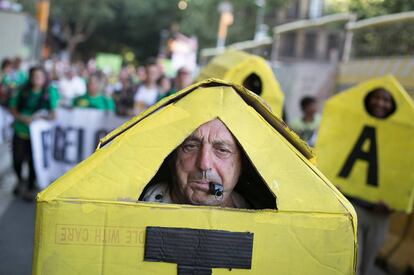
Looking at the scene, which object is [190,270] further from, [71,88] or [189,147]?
[71,88]

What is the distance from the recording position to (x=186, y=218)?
2.10 metres

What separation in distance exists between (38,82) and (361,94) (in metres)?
4.24

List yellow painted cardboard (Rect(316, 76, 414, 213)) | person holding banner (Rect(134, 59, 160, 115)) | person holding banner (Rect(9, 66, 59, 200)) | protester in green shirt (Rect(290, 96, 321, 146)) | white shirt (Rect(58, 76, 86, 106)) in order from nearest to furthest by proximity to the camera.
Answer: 1. yellow painted cardboard (Rect(316, 76, 414, 213))
2. protester in green shirt (Rect(290, 96, 321, 146))
3. person holding banner (Rect(9, 66, 59, 200))
4. person holding banner (Rect(134, 59, 160, 115))
5. white shirt (Rect(58, 76, 86, 106))

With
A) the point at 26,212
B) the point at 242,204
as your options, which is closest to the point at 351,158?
the point at 242,204

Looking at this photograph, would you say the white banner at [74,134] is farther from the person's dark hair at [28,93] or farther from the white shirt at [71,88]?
the white shirt at [71,88]

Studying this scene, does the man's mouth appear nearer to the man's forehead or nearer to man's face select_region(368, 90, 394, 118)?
the man's forehead

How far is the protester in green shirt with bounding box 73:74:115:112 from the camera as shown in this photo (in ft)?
27.1

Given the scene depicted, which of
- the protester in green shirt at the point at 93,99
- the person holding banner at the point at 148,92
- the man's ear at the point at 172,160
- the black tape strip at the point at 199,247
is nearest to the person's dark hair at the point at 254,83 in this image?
the man's ear at the point at 172,160

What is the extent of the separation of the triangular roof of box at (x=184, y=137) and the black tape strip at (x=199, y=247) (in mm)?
156

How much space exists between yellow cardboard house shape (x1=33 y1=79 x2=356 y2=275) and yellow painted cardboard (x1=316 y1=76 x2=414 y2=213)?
8.27 ft

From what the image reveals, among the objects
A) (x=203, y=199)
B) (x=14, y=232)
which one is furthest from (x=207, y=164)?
(x=14, y=232)

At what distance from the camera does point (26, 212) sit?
278 inches

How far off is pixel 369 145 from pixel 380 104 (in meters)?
0.32

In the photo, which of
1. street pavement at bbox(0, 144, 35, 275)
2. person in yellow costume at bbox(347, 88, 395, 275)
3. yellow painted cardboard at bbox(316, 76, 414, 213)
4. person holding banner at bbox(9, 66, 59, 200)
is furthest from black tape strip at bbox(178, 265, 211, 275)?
person holding banner at bbox(9, 66, 59, 200)
